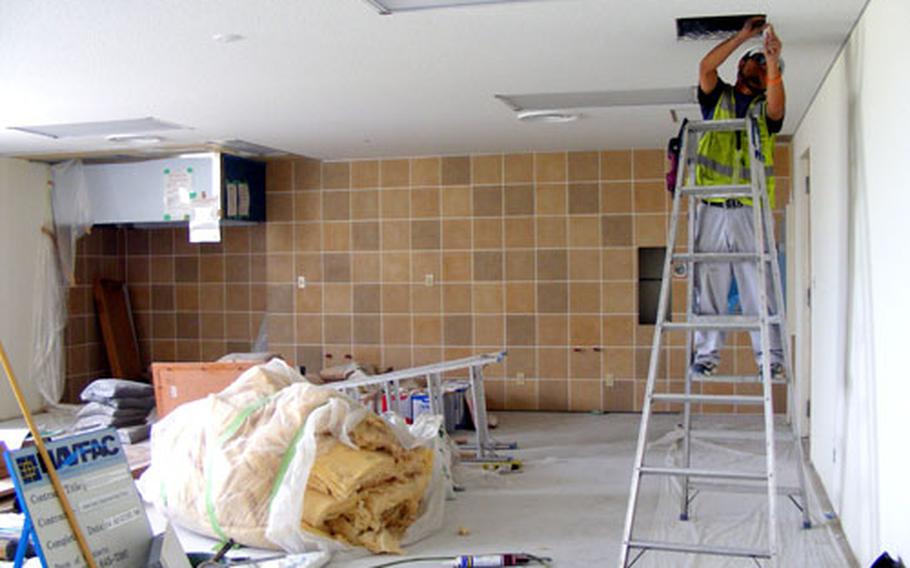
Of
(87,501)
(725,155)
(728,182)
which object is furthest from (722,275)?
(87,501)

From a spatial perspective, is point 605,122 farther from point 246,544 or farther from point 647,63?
point 246,544

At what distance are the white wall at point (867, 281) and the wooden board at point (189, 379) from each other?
3.37 m

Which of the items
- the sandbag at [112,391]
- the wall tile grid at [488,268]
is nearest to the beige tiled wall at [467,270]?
the wall tile grid at [488,268]

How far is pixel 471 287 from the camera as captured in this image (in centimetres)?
726

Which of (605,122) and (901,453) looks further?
(605,122)

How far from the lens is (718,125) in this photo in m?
3.61

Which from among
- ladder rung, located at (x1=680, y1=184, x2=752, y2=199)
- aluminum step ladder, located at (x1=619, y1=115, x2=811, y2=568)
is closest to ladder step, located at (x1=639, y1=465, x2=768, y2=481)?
aluminum step ladder, located at (x1=619, y1=115, x2=811, y2=568)

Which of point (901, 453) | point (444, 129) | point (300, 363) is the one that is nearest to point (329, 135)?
point (444, 129)

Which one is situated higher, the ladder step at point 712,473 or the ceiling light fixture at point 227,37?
the ceiling light fixture at point 227,37

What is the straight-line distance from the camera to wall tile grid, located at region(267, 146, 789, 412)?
697 cm

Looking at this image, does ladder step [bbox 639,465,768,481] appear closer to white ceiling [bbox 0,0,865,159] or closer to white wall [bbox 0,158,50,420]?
white ceiling [bbox 0,0,865,159]

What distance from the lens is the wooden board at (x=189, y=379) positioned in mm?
5629

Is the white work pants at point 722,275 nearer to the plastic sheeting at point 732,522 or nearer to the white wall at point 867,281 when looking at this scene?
the white wall at point 867,281

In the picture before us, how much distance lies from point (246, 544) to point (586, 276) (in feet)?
12.6
